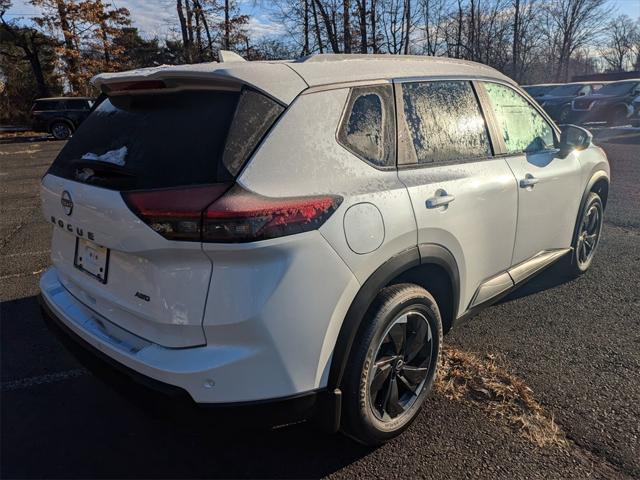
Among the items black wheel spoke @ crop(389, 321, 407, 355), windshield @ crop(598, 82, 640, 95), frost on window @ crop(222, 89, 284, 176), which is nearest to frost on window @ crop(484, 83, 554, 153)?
black wheel spoke @ crop(389, 321, 407, 355)

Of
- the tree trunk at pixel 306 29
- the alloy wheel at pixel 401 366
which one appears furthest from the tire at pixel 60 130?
the alloy wheel at pixel 401 366

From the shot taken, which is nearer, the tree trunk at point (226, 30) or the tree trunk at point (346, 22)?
the tree trunk at point (346, 22)

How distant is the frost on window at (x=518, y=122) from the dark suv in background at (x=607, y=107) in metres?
18.5

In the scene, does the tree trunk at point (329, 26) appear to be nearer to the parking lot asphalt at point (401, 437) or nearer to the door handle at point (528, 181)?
the parking lot asphalt at point (401, 437)

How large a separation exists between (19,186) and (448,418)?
1077 cm

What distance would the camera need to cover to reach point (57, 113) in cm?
2248

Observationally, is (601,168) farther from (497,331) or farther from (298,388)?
(298,388)

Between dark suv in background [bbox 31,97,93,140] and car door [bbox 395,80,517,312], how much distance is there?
22.7 m

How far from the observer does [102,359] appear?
2248 mm

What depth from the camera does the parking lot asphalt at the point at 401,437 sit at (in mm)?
2391

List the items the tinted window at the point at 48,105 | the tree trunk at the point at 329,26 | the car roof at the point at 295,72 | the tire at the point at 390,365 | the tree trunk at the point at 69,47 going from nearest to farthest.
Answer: the car roof at the point at 295,72, the tire at the point at 390,365, the tinted window at the point at 48,105, the tree trunk at the point at 329,26, the tree trunk at the point at 69,47

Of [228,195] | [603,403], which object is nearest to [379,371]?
[228,195]

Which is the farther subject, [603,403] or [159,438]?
[603,403]

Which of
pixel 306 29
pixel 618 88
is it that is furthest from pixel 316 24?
pixel 618 88
